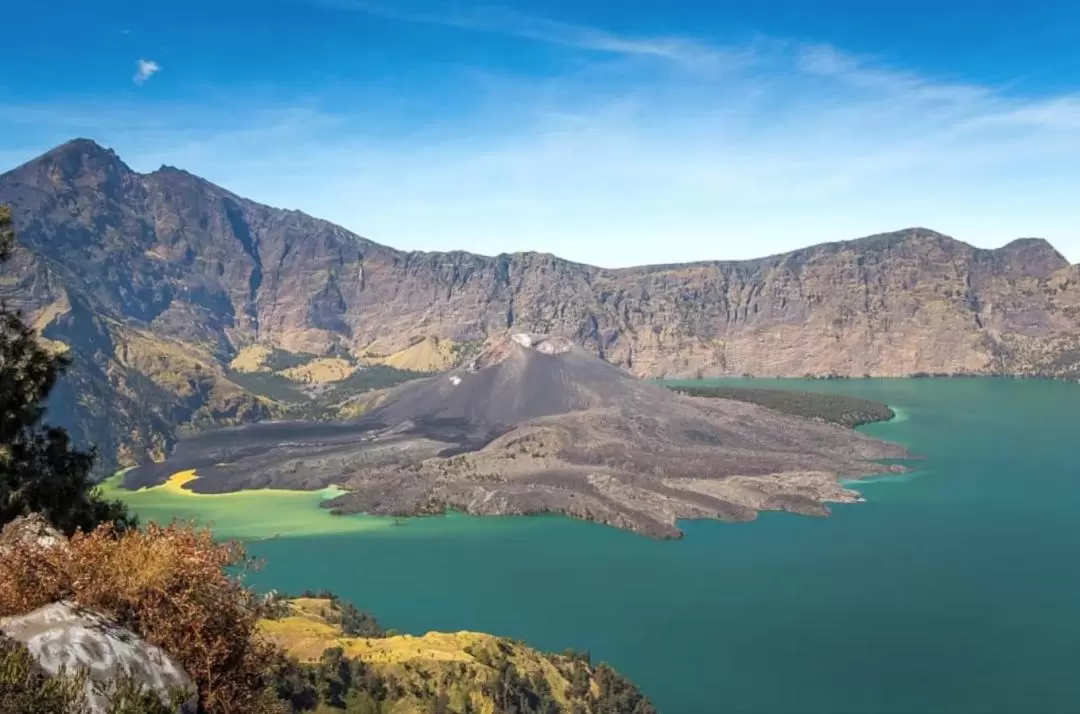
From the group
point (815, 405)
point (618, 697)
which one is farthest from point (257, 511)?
point (815, 405)

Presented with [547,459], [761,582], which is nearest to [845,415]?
[547,459]

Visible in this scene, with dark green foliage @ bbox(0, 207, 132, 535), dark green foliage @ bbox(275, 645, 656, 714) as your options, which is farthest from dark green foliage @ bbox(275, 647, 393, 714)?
dark green foliage @ bbox(0, 207, 132, 535)

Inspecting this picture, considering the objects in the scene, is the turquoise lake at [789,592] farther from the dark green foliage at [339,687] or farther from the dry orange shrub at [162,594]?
the dry orange shrub at [162,594]

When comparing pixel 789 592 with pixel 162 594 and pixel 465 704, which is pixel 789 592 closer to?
pixel 465 704

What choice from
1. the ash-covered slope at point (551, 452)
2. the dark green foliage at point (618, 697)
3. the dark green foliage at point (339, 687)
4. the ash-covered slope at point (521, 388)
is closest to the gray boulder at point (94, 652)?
the dark green foliage at point (339, 687)

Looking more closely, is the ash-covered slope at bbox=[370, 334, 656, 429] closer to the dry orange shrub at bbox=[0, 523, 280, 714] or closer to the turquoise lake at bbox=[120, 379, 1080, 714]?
the turquoise lake at bbox=[120, 379, 1080, 714]

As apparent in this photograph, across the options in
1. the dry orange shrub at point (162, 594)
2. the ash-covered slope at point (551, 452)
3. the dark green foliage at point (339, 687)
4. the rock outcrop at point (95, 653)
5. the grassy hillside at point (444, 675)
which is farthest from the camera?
the ash-covered slope at point (551, 452)
